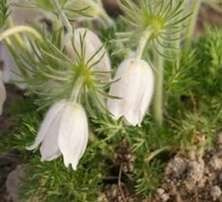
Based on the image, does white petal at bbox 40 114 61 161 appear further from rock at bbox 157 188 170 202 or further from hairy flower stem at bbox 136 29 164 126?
rock at bbox 157 188 170 202

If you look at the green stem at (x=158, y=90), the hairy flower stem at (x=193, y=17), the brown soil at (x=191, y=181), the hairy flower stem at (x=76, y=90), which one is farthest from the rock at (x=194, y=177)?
the hairy flower stem at (x=76, y=90)

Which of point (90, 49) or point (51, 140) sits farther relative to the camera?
point (90, 49)

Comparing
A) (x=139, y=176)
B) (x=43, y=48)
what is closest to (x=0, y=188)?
(x=139, y=176)

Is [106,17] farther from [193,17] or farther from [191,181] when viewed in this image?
[191,181]

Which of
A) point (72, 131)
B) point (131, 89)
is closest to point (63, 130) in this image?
point (72, 131)

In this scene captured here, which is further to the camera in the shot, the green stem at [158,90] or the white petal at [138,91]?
the green stem at [158,90]

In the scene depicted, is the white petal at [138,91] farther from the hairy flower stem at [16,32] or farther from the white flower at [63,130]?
the hairy flower stem at [16,32]
